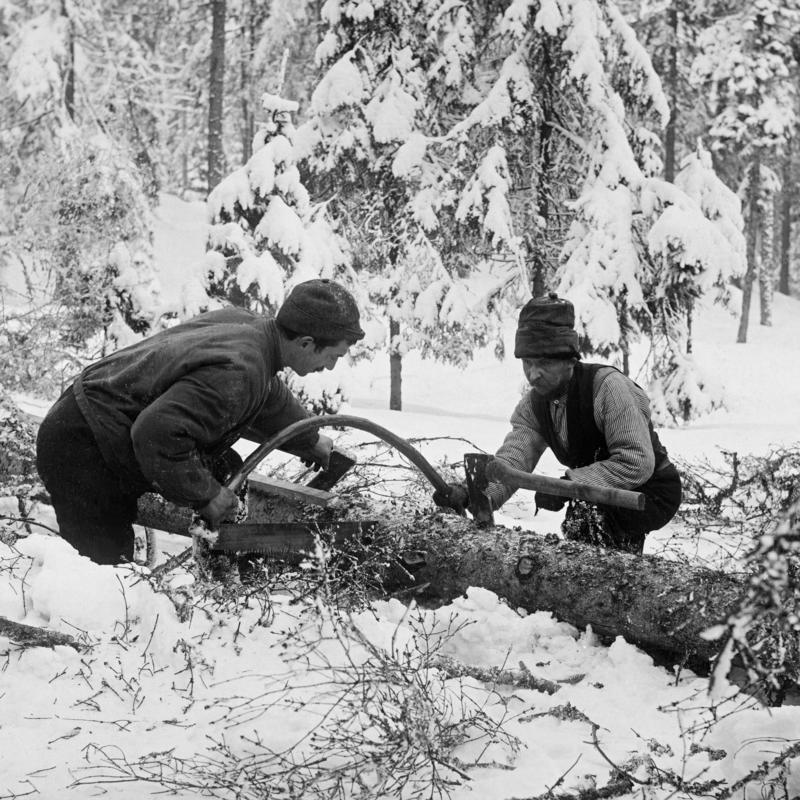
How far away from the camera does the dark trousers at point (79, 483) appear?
3.80 meters

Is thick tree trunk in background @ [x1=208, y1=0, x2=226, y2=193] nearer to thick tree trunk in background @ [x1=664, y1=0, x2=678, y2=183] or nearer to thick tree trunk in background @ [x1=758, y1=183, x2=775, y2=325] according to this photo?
thick tree trunk in background @ [x1=664, y1=0, x2=678, y2=183]

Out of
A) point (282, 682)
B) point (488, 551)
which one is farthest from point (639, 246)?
point (282, 682)

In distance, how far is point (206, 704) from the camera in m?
2.64

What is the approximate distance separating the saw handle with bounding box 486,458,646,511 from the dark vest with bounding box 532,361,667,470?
2.04ft

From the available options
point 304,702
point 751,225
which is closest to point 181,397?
point 304,702

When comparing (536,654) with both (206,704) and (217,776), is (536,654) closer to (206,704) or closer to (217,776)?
(206,704)

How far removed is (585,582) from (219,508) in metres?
1.59

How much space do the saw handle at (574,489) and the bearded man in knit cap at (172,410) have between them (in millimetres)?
943

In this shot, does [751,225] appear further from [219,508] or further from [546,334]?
[219,508]

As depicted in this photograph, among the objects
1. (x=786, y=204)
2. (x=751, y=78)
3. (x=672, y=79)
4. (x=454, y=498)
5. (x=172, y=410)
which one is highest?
(x=672, y=79)

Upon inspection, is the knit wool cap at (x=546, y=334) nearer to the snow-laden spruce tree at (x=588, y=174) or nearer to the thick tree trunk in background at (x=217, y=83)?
the snow-laden spruce tree at (x=588, y=174)

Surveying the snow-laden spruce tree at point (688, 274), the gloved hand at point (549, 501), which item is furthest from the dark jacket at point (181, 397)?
the snow-laden spruce tree at point (688, 274)

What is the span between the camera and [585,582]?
12.0ft

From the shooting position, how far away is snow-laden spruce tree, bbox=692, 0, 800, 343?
24250 millimetres
